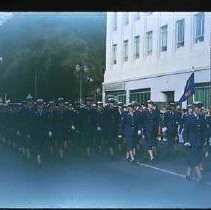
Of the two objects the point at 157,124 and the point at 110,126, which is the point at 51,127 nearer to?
the point at 110,126

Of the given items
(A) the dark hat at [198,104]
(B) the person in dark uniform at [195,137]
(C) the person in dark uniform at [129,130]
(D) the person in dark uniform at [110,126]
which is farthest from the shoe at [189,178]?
(D) the person in dark uniform at [110,126]

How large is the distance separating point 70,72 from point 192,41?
162 cm

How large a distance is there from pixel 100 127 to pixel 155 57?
3.84 feet

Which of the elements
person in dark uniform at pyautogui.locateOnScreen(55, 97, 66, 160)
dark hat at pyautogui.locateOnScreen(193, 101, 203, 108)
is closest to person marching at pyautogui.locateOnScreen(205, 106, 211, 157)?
dark hat at pyautogui.locateOnScreen(193, 101, 203, 108)

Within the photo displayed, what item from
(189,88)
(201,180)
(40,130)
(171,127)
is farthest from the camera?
(40,130)

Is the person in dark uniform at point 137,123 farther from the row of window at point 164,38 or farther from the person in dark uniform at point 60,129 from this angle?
the person in dark uniform at point 60,129

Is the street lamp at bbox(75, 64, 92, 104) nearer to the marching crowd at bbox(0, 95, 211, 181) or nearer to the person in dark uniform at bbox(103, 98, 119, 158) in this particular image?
the marching crowd at bbox(0, 95, 211, 181)

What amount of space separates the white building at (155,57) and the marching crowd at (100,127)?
0.62ft

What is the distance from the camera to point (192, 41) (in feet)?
23.8

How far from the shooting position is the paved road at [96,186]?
274 inches

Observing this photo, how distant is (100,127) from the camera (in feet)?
24.3

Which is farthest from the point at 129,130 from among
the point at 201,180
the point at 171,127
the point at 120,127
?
the point at 201,180

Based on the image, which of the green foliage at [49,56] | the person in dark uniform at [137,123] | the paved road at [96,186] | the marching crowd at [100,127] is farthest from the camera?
the person in dark uniform at [137,123]

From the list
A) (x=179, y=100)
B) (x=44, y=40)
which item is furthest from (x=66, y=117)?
(x=179, y=100)
